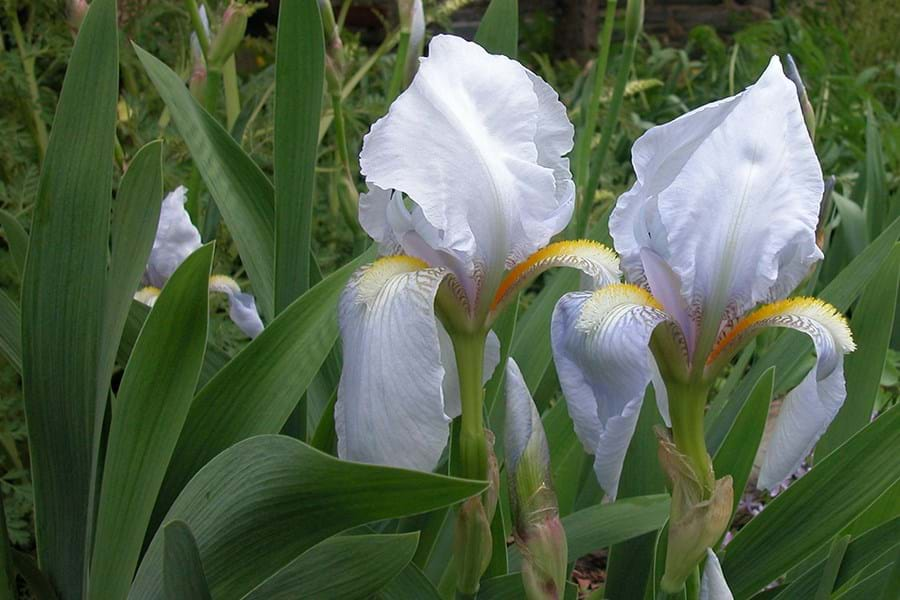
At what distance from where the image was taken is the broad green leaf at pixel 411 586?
872mm

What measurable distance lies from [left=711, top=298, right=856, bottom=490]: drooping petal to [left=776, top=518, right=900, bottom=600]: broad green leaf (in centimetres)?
21

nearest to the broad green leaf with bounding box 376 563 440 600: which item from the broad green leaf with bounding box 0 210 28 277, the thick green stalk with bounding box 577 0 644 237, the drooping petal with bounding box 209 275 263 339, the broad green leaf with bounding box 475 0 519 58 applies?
the drooping petal with bounding box 209 275 263 339

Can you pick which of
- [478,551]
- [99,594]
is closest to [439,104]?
[478,551]

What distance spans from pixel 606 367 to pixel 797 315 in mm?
163

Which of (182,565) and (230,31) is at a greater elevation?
(230,31)

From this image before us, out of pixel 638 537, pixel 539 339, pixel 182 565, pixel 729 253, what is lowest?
pixel 638 537

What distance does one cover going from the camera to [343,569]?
837 millimetres

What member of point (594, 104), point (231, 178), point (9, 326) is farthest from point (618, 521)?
point (594, 104)

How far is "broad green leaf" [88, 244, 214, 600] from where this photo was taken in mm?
852

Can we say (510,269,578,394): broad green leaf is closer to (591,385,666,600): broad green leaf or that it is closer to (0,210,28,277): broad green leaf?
(591,385,666,600): broad green leaf

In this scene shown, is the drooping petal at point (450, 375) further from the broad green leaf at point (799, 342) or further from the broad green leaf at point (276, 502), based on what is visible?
the broad green leaf at point (799, 342)

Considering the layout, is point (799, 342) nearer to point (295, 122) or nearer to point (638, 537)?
point (638, 537)

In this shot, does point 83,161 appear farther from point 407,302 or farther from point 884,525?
point 884,525

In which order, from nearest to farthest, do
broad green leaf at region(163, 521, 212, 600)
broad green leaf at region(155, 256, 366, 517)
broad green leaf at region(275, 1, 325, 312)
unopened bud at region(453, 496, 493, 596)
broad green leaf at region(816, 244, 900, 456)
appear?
broad green leaf at region(163, 521, 212, 600) → unopened bud at region(453, 496, 493, 596) → broad green leaf at region(155, 256, 366, 517) → broad green leaf at region(275, 1, 325, 312) → broad green leaf at region(816, 244, 900, 456)
